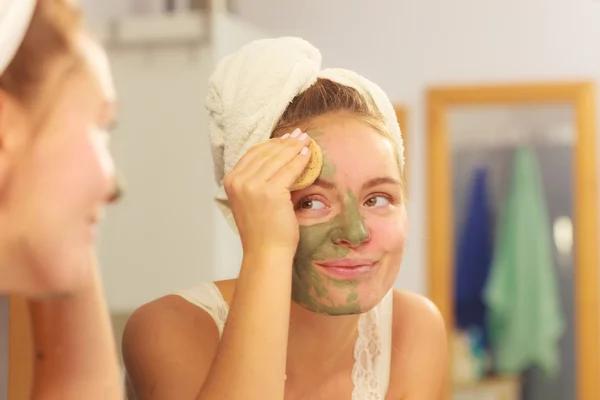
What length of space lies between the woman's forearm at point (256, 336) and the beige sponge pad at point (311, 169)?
0.05m

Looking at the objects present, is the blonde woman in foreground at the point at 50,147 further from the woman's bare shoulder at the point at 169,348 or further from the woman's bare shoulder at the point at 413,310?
the woman's bare shoulder at the point at 413,310

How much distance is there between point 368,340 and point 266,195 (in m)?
0.18

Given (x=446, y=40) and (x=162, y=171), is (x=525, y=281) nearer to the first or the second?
(x=446, y=40)

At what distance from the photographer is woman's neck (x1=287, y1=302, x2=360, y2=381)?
523 millimetres

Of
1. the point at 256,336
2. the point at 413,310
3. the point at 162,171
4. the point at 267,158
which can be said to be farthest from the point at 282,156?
the point at 162,171

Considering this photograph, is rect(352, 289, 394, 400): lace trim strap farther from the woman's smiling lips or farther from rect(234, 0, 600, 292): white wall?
rect(234, 0, 600, 292): white wall

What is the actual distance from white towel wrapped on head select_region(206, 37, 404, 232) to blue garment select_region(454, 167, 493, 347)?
1.28 metres

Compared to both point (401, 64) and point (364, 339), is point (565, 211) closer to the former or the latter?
point (401, 64)

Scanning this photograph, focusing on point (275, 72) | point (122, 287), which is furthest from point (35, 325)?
point (122, 287)

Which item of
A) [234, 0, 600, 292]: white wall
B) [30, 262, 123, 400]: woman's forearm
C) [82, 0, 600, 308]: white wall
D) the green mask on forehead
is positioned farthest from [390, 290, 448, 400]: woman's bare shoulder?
[234, 0, 600, 292]: white wall

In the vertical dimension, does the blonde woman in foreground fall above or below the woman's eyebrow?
above

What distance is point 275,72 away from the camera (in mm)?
506

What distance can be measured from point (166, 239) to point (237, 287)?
0.83 metres

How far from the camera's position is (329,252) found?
1.56 feet
